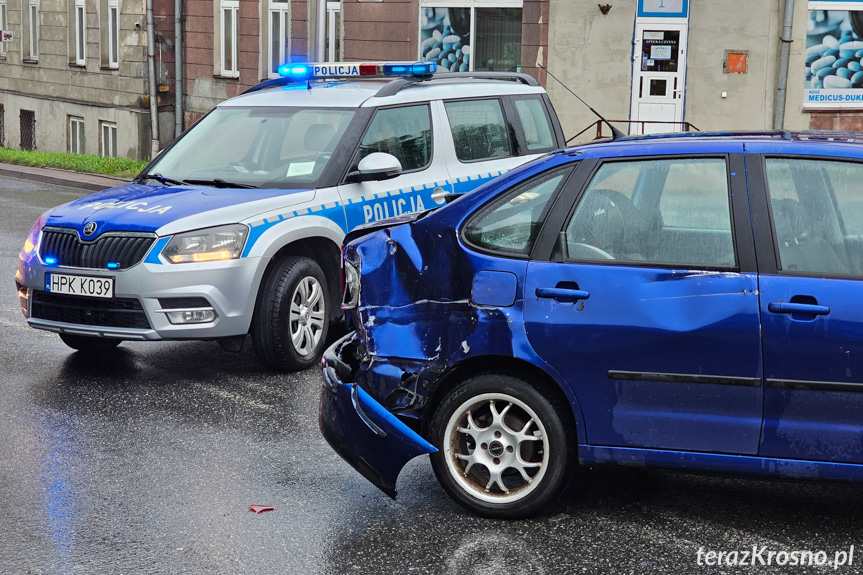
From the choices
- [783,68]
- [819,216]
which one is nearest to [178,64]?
[783,68]

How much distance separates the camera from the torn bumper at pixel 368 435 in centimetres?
471

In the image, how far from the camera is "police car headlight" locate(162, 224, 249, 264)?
666 cm

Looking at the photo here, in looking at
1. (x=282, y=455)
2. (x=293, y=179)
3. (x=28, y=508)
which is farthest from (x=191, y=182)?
(x=28, y=508)

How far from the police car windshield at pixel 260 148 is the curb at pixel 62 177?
10030mm

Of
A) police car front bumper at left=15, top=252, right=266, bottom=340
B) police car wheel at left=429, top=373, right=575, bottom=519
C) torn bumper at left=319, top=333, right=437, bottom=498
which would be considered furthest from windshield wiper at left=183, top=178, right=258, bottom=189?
police car wheel at left=429, top=373, right=575, bottom=519

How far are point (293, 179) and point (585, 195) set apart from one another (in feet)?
10.1

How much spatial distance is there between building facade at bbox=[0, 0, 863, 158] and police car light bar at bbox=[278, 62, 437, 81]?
896cm

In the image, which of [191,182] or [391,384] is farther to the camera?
[191,182]

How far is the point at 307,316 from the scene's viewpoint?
7258 millimetres

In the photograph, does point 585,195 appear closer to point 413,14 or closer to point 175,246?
point 175,246

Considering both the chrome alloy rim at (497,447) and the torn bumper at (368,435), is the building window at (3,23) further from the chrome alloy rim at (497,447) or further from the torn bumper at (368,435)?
the chrome alloy rim at (497,447)

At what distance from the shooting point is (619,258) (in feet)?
15.1

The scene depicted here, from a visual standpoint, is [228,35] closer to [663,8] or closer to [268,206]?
[663,8]

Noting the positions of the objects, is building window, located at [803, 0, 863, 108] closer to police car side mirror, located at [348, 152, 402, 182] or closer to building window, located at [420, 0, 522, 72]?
building window, located at [420, 0, 522, 72]
